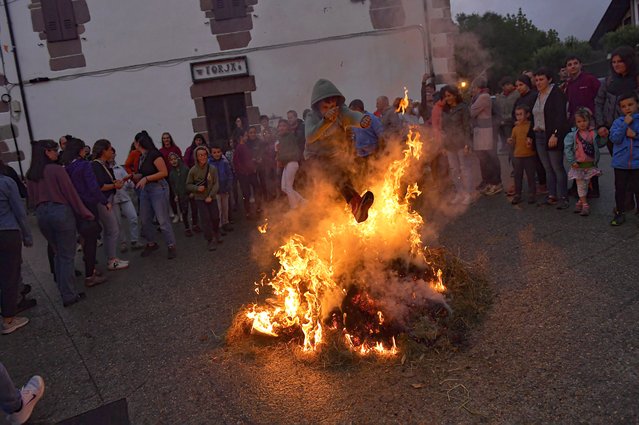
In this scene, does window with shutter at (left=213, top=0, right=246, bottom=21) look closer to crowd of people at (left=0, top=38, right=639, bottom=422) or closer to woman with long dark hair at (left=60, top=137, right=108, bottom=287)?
crowd of people at (left=0, top=38, right=639, bottom=422)

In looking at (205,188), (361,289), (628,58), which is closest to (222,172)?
(205,188)

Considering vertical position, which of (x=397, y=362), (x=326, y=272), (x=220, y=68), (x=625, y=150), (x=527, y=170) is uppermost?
(x=220, y=68)

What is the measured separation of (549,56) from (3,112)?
3145 cm

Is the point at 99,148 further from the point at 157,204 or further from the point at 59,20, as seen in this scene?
the point at 59,20

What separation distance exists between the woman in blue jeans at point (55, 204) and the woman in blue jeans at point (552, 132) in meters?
6.22

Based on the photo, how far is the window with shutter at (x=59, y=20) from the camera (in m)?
11.9

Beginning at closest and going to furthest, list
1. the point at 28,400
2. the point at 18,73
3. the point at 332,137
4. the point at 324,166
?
the point at 28,400 → the point at 332,137 → the point at 324,166 → the point at 18,73

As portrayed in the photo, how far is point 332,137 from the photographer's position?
4461 mm

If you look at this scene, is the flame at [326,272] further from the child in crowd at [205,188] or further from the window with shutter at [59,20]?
the window with shutter at [59,20]

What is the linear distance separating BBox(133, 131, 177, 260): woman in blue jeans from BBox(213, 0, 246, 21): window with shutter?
20.4 feet

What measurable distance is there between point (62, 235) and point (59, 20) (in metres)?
9.11

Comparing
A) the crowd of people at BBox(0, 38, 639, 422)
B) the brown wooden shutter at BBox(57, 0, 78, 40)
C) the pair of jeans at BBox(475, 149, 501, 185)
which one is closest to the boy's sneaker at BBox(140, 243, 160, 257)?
the crowd of people at BBox(0, 38, 639, 422)

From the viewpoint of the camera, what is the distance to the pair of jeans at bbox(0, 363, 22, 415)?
10.3 ft

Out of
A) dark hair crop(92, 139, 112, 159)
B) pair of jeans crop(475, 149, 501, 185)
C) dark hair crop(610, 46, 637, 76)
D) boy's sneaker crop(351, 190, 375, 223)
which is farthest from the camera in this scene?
pair of jeans crop(475, 149, 501, 185)
